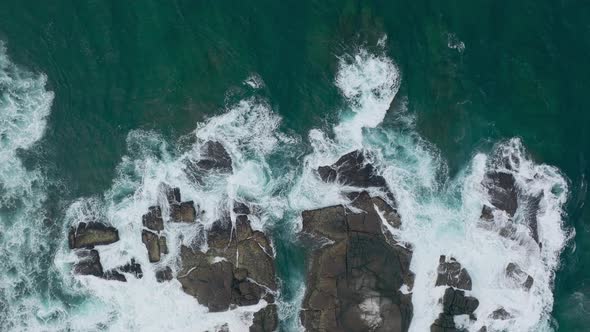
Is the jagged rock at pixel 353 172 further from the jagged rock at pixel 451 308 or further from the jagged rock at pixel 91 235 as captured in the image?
the jagged rock at pixel 91 235

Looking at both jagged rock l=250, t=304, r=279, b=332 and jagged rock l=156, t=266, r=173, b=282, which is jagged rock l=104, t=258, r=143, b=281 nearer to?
jagged rock l=156, t=266, r=173, b=282

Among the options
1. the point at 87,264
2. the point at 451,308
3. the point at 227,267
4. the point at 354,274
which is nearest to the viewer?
the point at 354,274

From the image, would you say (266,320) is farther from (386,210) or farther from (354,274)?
(386,210)

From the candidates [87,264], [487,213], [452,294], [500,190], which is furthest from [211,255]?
[500,190]

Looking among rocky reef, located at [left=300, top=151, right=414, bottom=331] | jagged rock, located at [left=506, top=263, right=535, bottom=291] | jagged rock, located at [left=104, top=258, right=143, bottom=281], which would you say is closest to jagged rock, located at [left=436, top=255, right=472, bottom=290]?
rocky reef, located at [left=300, top=151, right=414, bottom=331]

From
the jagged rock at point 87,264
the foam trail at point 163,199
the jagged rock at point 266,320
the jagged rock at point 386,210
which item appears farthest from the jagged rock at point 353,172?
the jagged rock at point 87,264

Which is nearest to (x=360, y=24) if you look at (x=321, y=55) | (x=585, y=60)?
(x=321, y=55)
